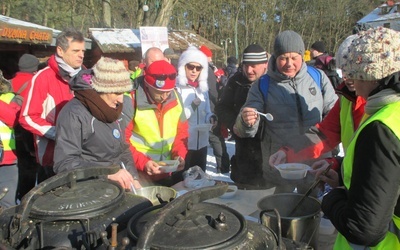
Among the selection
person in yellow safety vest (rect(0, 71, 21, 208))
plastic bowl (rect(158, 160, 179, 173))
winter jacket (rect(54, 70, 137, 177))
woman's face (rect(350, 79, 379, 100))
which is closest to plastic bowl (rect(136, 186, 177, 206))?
winter jacket (rect(54, 70, 137, 177))

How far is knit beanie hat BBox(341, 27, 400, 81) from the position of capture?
1308 millimetres

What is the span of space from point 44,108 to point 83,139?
94 cm

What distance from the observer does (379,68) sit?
131 cm

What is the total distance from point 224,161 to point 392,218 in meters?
5.01

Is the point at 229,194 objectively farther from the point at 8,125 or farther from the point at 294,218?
the point at 8,125

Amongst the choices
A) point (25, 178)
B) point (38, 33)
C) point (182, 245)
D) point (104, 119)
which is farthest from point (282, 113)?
point (38, 33)

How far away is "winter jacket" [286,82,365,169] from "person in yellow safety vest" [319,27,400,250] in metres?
0.82

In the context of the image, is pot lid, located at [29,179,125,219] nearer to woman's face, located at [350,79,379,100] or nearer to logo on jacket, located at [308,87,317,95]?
woman's face, located at [350,79,379,100]

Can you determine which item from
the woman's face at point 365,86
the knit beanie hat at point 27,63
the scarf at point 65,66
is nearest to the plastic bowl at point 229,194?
the woman's face at point 365,86

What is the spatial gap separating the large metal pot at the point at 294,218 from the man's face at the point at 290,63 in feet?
4.15

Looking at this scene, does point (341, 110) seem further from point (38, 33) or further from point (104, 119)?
point (38, 33)

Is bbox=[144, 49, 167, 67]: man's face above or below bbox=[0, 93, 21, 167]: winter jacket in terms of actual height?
above

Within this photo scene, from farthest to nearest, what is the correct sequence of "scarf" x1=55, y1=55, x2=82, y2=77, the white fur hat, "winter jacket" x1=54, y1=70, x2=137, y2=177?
the white fur hat, "scarf" x1=55, y1=55, x2=82, y2=77, "winter jacket" x1=54, y1=70, x2=137, y2=177

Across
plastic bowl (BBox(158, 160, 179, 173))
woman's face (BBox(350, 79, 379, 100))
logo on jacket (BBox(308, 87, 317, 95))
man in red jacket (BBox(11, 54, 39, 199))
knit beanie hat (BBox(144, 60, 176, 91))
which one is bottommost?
man in red jacket (BBox(11, 54, 39, 199))
